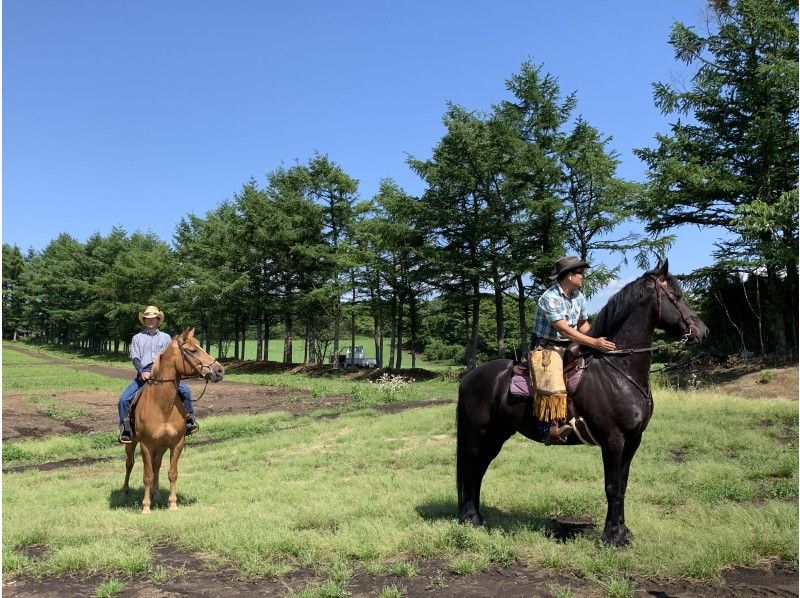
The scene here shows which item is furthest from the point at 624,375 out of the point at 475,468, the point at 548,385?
the point at 475,468

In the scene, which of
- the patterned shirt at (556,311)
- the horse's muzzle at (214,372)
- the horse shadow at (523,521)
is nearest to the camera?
the patterned shirt at (556,311)

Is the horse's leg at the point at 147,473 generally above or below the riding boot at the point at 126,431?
below

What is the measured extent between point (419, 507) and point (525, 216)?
904 inches

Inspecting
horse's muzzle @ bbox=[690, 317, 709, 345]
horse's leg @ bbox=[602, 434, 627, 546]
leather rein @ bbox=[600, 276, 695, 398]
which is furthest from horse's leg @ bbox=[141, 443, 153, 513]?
horse's muzzle @ bbox=[690, 317, 709, 345]

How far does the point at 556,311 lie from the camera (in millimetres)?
5945

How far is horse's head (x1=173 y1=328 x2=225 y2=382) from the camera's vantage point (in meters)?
7.57

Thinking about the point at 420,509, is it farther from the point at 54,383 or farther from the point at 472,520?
the point at 54,383

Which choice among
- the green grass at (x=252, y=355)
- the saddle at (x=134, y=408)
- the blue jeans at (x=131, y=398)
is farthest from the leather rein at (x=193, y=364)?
the green grass at (x=252, y=355)

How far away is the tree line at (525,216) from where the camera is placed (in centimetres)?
2017

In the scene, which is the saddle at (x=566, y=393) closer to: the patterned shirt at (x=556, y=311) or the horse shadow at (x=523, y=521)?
the patterned shirt at (x=556, y=311)

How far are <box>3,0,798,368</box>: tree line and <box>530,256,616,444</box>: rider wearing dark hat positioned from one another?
519cm

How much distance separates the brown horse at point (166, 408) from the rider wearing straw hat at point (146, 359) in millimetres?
309

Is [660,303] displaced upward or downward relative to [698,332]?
upward

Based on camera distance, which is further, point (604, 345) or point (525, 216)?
point (525, 216)
